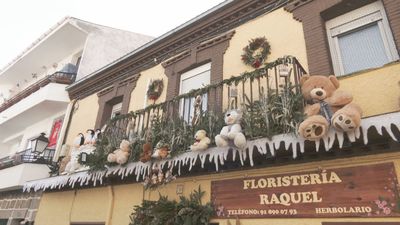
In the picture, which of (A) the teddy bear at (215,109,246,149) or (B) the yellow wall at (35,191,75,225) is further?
(B) the yellow wall at (35,191,75,225)

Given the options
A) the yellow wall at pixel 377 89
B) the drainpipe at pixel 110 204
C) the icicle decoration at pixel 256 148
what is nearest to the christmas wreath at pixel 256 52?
the yellow wall at pixel 377 89

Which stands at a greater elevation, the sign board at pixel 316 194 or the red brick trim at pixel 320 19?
the red brick trim at pixel 320 19

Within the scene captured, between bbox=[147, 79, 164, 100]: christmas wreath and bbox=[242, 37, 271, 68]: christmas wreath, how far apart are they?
278 cm

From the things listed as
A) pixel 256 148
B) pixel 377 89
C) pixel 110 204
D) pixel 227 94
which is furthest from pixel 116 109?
pixel 377 89

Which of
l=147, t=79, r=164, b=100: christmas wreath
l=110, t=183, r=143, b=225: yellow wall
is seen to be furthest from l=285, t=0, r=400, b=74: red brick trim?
l=110, t=183, r=143, b=225: yellow wall

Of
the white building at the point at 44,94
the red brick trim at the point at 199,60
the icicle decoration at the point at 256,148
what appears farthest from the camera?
the white building at the point at 44,94

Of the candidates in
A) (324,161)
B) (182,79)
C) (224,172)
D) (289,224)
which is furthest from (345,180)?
(182,79)

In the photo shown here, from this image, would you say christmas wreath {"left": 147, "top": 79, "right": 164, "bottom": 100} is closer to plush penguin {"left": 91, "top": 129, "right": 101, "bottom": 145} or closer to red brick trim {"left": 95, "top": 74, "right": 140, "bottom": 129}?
red brick trim {"left": 95, "top": 74, "right": 140, "bottom": 129}

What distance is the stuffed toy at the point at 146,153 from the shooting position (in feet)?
19.3

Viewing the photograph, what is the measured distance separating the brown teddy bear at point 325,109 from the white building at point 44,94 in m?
9.17

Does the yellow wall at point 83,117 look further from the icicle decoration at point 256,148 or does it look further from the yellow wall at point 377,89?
the yellow wall at point 377,89

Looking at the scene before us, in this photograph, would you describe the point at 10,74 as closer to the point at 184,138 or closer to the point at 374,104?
the point at 184,138

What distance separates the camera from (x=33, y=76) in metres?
16.3

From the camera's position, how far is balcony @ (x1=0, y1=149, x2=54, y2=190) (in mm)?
9883
